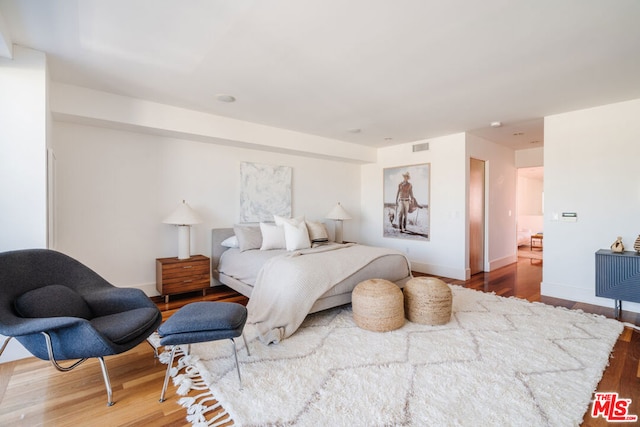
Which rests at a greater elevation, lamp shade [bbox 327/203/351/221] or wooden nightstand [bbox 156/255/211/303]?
lamp shade [bbox 327/203/351/221]

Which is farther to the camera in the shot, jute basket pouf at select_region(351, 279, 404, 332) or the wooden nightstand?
the wooden nightstand

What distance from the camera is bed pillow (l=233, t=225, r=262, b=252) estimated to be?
4.16m

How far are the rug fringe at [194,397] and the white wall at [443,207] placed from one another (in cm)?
429

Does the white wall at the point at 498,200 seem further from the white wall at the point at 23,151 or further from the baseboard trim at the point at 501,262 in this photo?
the white wall at the point at 23,151

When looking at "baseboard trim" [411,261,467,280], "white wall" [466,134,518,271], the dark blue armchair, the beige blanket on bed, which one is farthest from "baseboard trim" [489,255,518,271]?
the dark blue armchair

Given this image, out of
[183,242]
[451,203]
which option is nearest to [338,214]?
[451,203]

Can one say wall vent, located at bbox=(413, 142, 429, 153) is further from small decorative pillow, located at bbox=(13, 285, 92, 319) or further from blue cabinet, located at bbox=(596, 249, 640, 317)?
small decorative pillow, located at bbox=(13, 285, 92, 319)

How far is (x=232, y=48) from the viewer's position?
2.37 meters

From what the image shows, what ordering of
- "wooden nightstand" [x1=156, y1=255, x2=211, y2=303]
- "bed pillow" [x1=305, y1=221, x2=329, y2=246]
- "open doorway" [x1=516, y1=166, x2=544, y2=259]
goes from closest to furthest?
"wooden nightstand" [x1=156, y1=255, x2=211, y2=303], "bed pillow" [x1=305, y1=221, x2=329, y2=246], "open doorway" [x1=516, y1=166, x2=544, y2=259]

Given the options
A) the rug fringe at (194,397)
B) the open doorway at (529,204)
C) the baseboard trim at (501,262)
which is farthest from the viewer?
the open doorway at (529,204)

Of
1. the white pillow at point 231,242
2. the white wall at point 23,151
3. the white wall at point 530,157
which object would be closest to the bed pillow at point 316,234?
the white pillow at point 231,242

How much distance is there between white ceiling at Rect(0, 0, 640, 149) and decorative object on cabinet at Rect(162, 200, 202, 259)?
135 centimetres

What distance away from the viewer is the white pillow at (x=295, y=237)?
4.12 meters

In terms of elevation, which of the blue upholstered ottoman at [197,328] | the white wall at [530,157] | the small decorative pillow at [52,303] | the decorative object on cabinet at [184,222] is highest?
the white wall at [530,157]
